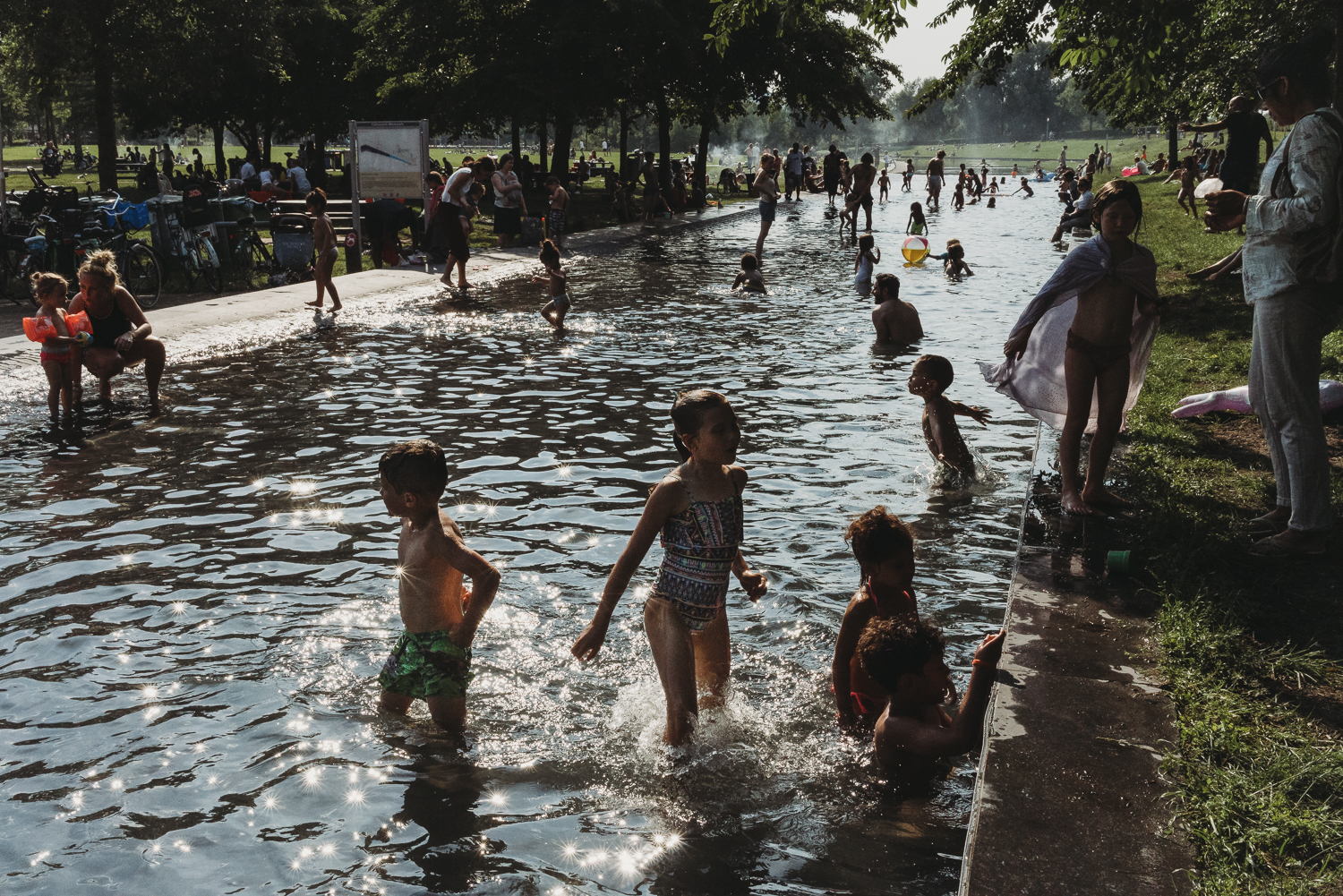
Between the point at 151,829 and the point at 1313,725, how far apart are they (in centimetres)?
437

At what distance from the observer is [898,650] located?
412 centimetres

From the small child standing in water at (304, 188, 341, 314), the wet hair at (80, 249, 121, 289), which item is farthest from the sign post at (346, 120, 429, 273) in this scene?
the wet hair at (80, 249, 121, 289)

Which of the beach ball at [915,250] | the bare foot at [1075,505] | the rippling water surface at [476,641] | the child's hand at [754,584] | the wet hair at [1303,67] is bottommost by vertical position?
the rippling water surface at [476,641]

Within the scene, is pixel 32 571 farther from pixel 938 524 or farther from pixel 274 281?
pixel 274 281

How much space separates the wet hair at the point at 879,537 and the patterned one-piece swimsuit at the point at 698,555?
0.53 m

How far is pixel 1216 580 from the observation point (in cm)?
535

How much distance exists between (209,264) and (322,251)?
3.67m

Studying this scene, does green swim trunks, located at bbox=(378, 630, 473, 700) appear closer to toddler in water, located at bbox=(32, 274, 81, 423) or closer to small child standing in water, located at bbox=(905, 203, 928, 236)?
toddler in water, located at bbox=(32, 274, 81, 423)

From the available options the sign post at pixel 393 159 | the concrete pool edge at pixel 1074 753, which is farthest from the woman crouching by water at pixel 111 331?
the sign post at pixel 393 159

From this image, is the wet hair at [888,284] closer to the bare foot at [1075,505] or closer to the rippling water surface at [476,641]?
the rippling water surface at [476,641]

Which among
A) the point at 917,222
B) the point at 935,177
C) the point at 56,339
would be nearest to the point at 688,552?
the point at 56,339

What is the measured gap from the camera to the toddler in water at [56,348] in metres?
9.83

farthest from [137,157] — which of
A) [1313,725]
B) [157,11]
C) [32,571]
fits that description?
[1313,725]

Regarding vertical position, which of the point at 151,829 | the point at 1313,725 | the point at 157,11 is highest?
the point at 157,11
